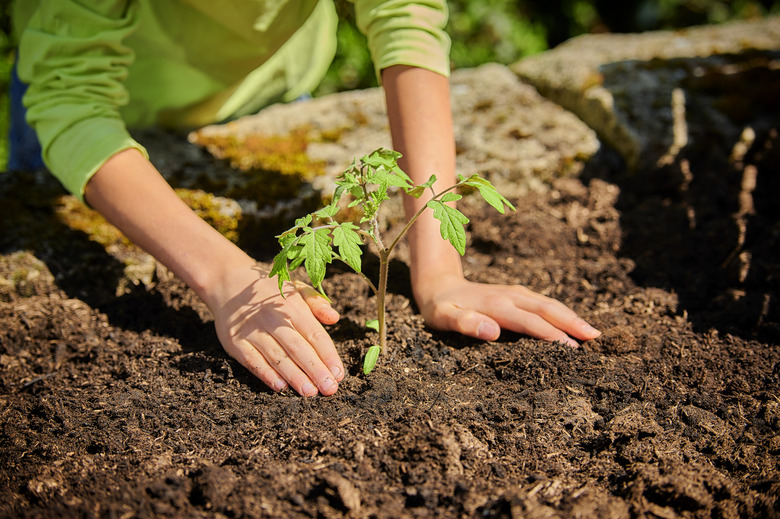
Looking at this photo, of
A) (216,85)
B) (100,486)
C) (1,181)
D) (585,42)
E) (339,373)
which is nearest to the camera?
(100,486)

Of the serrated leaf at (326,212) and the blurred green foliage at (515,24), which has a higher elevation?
the blurred green foliage at (515,24)

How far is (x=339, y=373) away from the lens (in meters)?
1.61

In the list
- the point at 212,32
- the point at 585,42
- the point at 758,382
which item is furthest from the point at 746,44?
the point at 212,32

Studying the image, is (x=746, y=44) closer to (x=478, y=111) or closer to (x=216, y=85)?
(x=478, y=111)

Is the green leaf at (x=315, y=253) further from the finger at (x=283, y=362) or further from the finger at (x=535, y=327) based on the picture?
the finger at (x=535, y=327)

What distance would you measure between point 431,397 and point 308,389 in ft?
1.16

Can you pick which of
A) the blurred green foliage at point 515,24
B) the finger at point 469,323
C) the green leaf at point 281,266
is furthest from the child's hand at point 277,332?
the blurred green foliage at point 515,24

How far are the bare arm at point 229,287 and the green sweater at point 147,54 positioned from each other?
14 cm

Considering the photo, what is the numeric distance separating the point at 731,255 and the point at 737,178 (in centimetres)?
62

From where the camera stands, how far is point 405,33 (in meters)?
2.06

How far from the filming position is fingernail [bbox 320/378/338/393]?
1.57 metres

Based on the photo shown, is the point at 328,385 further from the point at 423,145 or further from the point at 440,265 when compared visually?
the point at 423,145

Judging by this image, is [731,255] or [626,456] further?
[731,255]

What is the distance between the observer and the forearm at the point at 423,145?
6.49 feet
